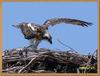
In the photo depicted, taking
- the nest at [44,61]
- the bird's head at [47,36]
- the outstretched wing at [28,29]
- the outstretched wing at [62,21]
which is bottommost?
the nest at [44,61]

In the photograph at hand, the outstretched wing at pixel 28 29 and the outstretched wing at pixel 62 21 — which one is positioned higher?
the outstretched wing at pixel 62 21

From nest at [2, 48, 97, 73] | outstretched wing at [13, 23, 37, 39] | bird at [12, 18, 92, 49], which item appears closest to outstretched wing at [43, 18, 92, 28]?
bird at [12, 18, 92, 49]

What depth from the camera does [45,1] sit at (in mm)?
2396

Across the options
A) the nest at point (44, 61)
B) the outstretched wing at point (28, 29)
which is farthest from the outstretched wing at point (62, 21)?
the nest at point (44, 61)

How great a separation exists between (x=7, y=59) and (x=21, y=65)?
0.45 ft

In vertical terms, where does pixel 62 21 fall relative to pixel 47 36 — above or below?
above

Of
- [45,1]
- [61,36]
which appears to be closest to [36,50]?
[61,36]

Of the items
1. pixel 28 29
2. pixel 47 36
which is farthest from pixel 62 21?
pixel 28 29

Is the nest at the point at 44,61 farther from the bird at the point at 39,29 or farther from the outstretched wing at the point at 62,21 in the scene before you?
the outstretched wing at the point at 62,21

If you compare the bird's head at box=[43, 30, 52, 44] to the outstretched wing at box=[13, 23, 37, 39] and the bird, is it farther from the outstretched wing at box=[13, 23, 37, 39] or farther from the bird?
the outstretched wing at box=[13, 23, 37, 39]

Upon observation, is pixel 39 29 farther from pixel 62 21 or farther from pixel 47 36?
pixel 62 21

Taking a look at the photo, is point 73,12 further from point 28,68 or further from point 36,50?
point 28,68

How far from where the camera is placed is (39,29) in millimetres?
2387

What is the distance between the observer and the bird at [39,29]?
2.36 meters
